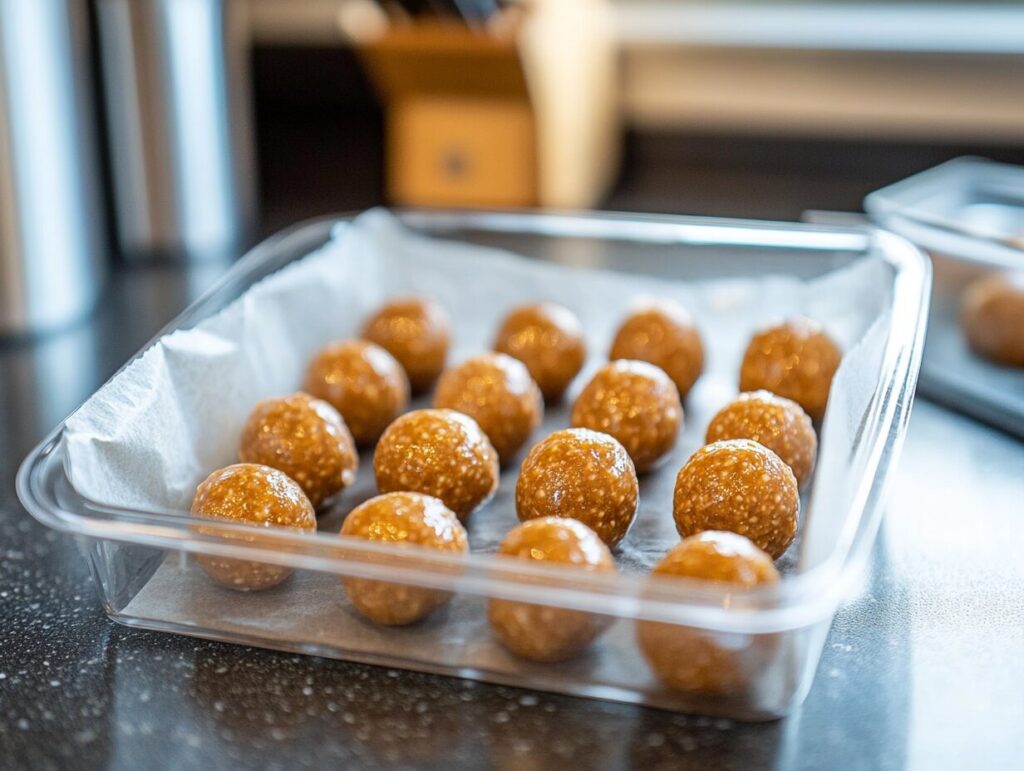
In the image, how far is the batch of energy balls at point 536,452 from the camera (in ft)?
2.55

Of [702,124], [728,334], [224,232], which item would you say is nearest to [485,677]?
[728,334]

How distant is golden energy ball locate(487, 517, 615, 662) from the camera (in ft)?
2.38

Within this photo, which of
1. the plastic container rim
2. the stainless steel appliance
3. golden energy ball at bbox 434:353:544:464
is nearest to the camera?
the plastic container rim

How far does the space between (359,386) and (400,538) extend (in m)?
0.34

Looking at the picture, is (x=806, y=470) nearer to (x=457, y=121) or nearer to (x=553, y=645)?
(x=553, y=645)

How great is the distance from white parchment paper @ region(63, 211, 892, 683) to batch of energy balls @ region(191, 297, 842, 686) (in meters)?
0.03

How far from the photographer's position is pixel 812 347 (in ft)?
3.70

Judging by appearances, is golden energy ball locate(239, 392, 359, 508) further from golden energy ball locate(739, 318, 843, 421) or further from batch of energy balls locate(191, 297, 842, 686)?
golden energy ball locate(739, 318, 843, 421)

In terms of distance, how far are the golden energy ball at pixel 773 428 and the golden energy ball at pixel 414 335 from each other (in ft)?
1.15

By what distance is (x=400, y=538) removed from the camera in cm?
82

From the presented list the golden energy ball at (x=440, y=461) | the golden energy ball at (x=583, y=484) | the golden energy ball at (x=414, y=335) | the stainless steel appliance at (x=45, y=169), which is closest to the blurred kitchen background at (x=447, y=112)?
the stainless steel appliance at (x=45, y=169)

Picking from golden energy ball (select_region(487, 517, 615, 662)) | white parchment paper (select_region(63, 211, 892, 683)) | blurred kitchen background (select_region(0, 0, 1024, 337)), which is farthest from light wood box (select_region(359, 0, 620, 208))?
golden energy ball (select_region(487, 517, 615, 662))

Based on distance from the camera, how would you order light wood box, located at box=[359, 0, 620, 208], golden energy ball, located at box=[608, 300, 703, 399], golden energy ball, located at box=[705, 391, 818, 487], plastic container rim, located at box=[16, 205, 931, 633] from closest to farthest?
plastic container rim, located at box=[16, 205, 931, 633]
golden energy ball, located at box=[705, 391, 818, 487]
golden energy ball, located at box=[608, 300, 703, 399]
light wood box, located at box=[359, 0, 620, 208]

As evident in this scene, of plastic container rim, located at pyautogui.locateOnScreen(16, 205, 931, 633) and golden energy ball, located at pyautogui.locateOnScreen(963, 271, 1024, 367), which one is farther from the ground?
plastic container rim, located at pyautogui.locateOnScreen(16, 205, 931, 633)
